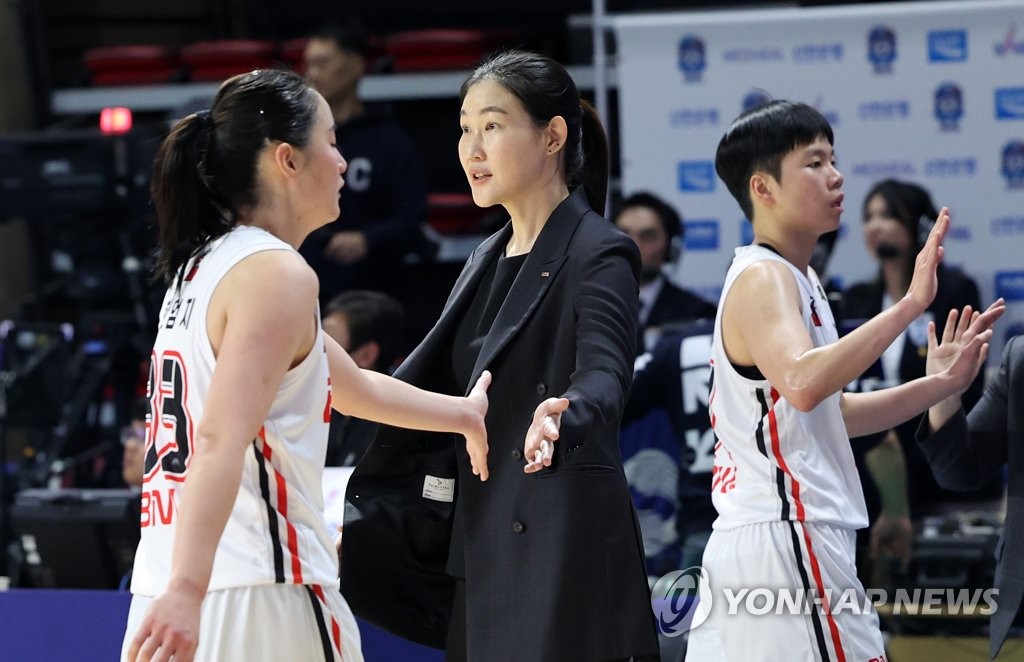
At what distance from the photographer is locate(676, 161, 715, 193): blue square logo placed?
23.5ft

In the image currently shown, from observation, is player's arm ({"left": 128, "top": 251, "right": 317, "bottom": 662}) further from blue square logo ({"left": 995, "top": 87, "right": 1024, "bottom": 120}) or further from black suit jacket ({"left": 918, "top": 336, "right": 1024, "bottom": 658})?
blue square logo ({"left": 995, "top": 87, "right": 1024, "bottom": 120})

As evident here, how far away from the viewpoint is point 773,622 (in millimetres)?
3055

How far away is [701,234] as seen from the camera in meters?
7.17

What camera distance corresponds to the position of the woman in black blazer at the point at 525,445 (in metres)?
2.90

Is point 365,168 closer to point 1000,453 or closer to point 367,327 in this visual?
point 367,327

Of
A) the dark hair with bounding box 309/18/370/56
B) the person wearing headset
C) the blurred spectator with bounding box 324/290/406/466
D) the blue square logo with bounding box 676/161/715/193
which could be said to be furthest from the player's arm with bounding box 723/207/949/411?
the dark hair with bounding box 309/18/370/56

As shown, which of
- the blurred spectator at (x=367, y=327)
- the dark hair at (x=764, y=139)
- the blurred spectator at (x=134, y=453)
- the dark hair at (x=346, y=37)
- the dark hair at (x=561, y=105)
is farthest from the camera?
the dark hair at (x=346, y=37)

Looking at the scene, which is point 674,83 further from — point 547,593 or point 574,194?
point 547,593

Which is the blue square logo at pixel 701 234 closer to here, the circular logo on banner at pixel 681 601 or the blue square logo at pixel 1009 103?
the blue square logo at pixel 1009 103

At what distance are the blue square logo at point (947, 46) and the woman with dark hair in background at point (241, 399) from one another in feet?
16.2

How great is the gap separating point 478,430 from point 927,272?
3.11ft

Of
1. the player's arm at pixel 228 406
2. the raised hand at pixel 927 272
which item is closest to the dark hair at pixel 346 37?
the raised hand at pixel 927 272

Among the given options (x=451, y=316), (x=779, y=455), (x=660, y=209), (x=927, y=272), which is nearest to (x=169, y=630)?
(x=451, y=316)

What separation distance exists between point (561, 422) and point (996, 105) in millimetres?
4983
